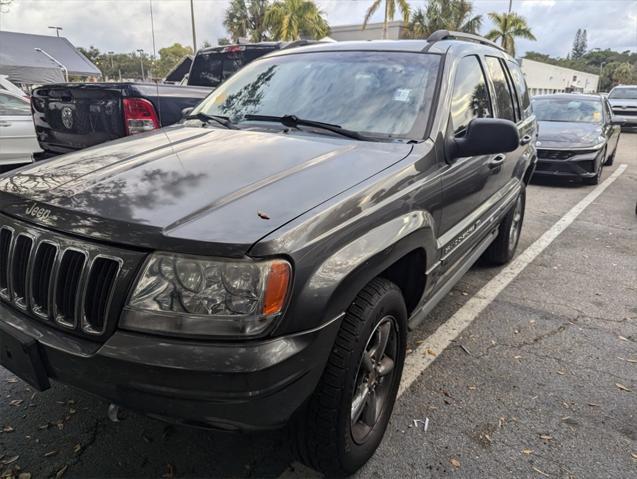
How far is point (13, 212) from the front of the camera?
1.97 meters

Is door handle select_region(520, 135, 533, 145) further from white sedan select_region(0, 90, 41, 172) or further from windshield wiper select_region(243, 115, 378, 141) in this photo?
white sedan select_region(0, 90, 41, 172)

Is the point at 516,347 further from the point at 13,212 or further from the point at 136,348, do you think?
the point at 13,212

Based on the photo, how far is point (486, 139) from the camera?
8.61 feet

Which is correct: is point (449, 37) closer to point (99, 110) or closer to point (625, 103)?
point (99, 110)

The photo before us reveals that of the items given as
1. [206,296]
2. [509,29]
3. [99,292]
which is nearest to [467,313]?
[206,296]

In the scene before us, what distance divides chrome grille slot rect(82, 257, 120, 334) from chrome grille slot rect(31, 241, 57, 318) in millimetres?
205

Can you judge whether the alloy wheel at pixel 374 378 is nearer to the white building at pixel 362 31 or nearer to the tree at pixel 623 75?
the white building at pixel 362 31

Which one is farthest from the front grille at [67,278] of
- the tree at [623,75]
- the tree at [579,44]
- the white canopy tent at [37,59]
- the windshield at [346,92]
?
the tree at [579,44]

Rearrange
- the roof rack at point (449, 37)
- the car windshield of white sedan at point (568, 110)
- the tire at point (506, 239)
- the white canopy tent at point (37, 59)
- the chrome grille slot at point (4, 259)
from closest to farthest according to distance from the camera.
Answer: the chrome grille slot at point (4, 259), the roof rack at point (449, 37), the tire at point (506, 239), the car windshield of white sedan at point (568, 110), the white canopy tent at point (37, 59)

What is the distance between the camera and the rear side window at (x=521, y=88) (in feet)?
15.1

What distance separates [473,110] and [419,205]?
47.5 inches

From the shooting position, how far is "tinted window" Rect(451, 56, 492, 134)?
2922 mm

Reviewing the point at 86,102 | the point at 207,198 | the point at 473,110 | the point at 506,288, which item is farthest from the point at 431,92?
the point at 86,102

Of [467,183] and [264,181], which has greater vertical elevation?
[264,181]
